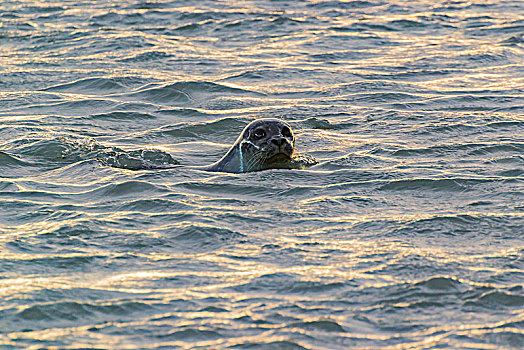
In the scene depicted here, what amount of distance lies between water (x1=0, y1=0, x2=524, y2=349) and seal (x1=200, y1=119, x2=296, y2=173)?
271mm

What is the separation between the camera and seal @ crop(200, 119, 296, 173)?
370 inches

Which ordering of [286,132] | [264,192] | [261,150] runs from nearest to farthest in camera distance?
[264,192] → [261,150] → [286,132]

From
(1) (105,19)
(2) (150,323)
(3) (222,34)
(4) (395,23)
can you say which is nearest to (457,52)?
(4) (395,23)

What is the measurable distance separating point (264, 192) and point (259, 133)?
1.14 metres

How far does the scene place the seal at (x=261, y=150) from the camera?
9398 mm

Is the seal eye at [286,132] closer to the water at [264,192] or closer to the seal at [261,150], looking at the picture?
the seal at [261,150]

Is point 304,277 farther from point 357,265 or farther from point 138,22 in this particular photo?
point 138,22

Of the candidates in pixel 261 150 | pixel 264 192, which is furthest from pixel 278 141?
pixel 264 192

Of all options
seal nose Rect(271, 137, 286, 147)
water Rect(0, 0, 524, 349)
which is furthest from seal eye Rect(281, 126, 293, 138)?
water Rect(0, 0, 524, 349)

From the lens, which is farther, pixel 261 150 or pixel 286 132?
pixel 286 132

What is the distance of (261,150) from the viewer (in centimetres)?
939

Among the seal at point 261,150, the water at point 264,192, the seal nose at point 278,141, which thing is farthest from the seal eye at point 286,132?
the water at point 264,192

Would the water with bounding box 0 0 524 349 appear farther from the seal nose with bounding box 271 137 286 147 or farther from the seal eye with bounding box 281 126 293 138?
the seal eye with bounding box 281 126 293 138

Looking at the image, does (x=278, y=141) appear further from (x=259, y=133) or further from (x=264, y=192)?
(x=264, y=192)
